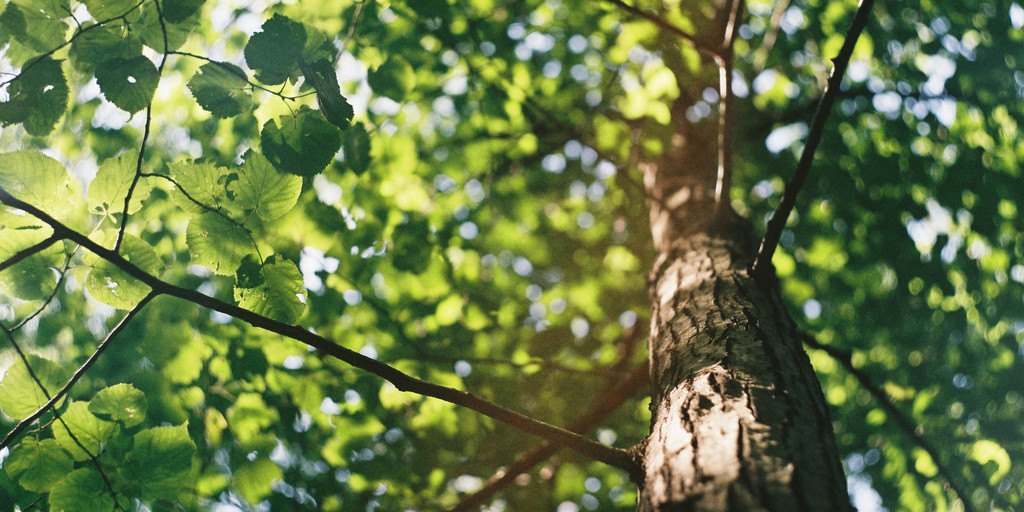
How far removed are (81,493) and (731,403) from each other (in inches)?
58.8

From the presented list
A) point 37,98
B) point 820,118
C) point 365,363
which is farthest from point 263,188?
point 820,118

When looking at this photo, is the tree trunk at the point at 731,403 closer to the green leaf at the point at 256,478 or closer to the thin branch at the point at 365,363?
the thin branch at the point at 365,363

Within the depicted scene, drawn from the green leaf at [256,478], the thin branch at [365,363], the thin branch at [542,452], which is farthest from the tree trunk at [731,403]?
the green leaf at [256,478]

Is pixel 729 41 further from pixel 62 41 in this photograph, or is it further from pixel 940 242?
pixel 940 242

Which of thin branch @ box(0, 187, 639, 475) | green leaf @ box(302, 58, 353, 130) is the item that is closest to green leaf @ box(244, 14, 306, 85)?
green leaf @ box(302, 58, 353, 130)

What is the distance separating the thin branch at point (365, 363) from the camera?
3.22ft

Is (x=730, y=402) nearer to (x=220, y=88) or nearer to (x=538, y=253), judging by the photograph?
(x=220, y=88)

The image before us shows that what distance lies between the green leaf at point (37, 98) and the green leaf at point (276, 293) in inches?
26.7

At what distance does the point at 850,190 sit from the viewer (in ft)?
9.93

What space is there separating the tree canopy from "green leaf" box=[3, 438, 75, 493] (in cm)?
52

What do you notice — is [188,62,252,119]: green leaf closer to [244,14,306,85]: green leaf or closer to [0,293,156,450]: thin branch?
[244,14,306,85]: green leaf

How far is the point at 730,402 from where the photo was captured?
42.8 inches

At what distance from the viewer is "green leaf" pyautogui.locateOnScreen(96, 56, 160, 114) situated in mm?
1175

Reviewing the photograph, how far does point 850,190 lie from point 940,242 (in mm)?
603
